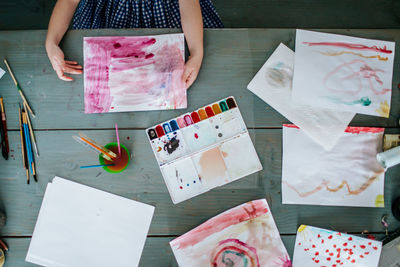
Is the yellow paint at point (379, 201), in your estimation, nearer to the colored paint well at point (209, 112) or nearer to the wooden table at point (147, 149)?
the wooden table at point (147, 149)

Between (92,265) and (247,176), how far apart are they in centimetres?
43

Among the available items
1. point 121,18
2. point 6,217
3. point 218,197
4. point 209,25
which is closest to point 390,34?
point 209,25

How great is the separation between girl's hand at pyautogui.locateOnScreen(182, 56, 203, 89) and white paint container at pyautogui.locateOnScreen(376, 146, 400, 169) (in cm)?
49

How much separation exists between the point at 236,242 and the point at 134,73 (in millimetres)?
491

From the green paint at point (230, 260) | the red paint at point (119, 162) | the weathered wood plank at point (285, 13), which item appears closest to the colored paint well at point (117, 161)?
the red paint at point (119, 162)

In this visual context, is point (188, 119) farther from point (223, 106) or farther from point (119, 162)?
point (119, 162)

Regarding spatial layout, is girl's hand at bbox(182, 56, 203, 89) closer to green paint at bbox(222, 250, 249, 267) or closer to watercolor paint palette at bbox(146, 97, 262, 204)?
watercolor paint palette at bbox(146, 97, 262, 204)

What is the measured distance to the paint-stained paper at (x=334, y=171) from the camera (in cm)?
70

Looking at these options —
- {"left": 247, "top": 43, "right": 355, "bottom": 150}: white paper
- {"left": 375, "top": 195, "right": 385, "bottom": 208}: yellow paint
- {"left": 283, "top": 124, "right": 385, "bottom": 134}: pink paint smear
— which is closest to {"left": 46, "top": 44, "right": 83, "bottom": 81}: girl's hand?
{"left": 247, "top": 43, "right": 355, "bottom": 150}: white paper

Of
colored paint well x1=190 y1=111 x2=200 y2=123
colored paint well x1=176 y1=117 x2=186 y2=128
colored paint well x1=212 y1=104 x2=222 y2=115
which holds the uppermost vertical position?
colored paint well x1=212 y1=104 x2=222 y2=115

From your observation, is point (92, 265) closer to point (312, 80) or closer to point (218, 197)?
point (218, 197)

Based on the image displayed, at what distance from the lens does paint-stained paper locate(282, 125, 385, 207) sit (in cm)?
70

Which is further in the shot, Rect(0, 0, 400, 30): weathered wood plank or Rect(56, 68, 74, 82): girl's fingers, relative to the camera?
Rect(0, 0, 400, 30): weathered wood plank

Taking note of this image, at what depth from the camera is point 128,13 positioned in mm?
822
